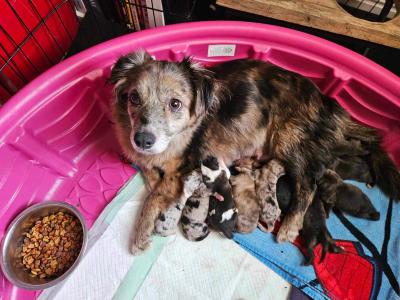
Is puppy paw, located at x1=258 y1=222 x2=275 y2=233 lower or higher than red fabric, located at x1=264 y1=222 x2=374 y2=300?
higher

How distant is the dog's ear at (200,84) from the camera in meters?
1.57

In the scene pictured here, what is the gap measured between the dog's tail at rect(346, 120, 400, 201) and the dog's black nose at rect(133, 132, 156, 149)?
1.35 meters

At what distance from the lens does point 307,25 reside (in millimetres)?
2139

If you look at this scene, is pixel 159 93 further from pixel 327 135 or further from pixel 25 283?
pixel 25 283

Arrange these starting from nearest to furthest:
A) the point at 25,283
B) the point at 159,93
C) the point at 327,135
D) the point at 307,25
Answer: the point at 159,93 < the point at 25,283 < the point at 327,135 < the point at 307,25

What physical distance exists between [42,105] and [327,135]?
5.64 ft

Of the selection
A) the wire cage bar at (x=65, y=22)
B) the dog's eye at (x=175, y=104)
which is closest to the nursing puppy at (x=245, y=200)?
the dog's eye at (x=175, y=104)

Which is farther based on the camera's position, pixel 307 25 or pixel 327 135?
Result: pixel 307 25

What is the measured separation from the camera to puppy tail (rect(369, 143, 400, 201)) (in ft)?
6.44

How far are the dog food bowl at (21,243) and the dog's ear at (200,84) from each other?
994 millimetres

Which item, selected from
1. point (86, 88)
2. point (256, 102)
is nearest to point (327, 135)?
point (256, 102)

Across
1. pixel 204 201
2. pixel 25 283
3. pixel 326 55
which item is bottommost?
pixel 25 283

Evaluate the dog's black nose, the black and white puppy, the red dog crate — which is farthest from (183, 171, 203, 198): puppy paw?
the red dog crate

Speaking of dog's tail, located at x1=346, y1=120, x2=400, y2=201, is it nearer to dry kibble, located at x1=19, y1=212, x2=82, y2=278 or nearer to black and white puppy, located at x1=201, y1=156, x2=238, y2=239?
black and white puppy, located at x1=201, y1=156, x2=238, y2=239
